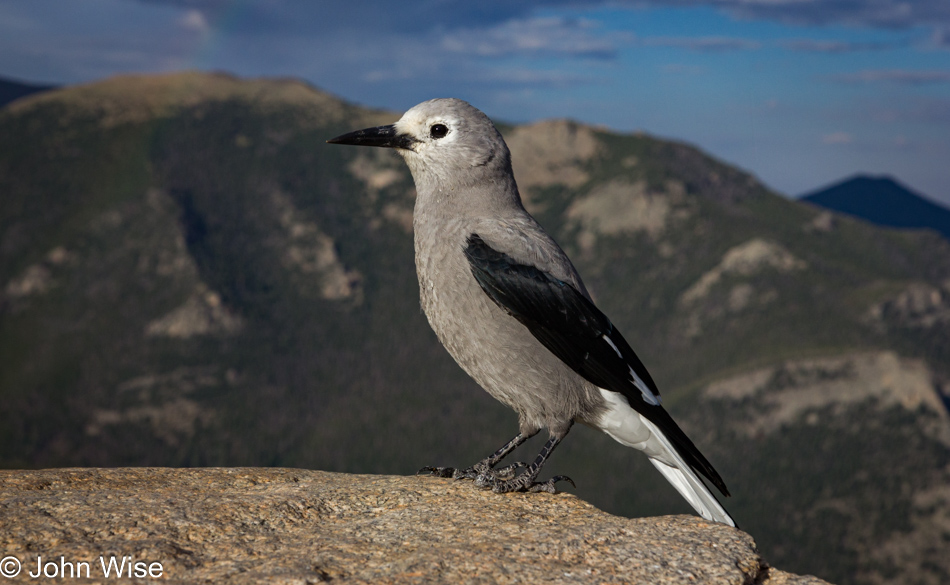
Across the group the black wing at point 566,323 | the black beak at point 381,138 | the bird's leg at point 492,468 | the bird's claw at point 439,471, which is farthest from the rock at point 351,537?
the black beak at point 381,138

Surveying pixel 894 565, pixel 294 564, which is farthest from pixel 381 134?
pixel 894 565

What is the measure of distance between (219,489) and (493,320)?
14.0ft

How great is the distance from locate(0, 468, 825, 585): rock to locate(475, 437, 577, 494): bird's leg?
0.52 feet

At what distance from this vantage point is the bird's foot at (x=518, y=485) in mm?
10266

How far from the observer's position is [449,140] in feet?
35.9

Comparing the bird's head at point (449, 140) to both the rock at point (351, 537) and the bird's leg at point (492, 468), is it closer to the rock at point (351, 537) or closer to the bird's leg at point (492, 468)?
the bird's leg at point (492, 468)

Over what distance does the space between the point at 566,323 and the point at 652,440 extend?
2.10 metres

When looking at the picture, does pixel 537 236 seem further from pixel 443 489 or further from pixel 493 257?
pixel 443 489

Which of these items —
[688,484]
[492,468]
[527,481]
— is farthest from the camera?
[492,468]

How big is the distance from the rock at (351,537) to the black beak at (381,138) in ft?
15.7

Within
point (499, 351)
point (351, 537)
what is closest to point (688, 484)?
point (499, 351)

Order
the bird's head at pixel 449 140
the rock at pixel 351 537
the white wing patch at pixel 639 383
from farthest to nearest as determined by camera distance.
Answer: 1. the bird's head at pixel 449 140
2. the white wing patch at pixel 639 383
3. the rock at pixel 351 537

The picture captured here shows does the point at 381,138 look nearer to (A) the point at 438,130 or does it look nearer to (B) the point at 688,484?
(A) the point at 438,130

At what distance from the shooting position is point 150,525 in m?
8.32
